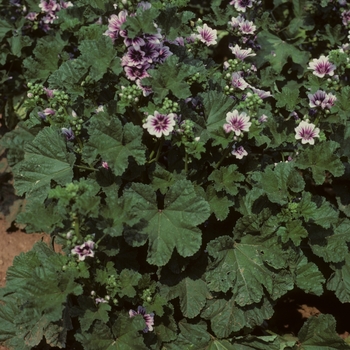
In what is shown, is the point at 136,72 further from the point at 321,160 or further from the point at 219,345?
the point at 219,345

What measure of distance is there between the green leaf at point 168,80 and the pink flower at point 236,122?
0.33 meters

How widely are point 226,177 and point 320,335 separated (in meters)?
1.34

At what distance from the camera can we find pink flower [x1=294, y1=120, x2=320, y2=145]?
381cm

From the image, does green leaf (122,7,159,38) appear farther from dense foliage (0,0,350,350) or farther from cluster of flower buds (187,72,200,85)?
cluster of flower buds (187,72,200,85)

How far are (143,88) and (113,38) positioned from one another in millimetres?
378

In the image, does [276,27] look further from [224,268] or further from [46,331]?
[46,331]

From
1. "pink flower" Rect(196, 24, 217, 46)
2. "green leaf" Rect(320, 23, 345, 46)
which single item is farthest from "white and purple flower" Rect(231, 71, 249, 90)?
"green leaf" Rect(320, 23, 345, 46)

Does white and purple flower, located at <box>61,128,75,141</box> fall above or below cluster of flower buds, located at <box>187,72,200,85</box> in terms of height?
below

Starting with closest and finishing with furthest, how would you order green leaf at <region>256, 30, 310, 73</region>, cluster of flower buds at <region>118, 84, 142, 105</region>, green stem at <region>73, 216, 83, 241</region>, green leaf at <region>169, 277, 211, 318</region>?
green stem at <region>73, 216, 83, 241</region> < cluster of flower buds at <region>118, 84, 142, 105</region> < green leaf at <region>169, 277, 211, 318</region> < green leaf at <region>256, 30, 310, 73</region>

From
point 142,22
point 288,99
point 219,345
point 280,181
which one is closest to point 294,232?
point 280,181

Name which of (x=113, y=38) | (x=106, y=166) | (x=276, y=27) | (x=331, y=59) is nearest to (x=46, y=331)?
(x=106, y=166)

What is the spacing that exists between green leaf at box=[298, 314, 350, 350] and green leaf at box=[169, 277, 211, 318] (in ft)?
2.59

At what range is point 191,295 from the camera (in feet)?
12.5

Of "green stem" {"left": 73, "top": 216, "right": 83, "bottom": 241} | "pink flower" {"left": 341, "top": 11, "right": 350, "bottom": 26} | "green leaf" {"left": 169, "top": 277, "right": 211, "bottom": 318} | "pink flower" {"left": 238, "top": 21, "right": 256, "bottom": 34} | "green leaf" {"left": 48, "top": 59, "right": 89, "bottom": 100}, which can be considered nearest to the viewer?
"green stem" {"left": 73, "top": 216, "right": 83, "bottom": 241}
